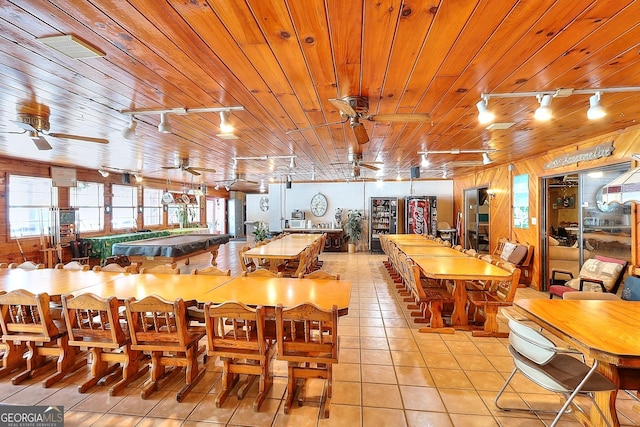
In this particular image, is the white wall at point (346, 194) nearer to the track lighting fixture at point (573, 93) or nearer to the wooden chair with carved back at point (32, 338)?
the track lighting fixture at point (573, 93)

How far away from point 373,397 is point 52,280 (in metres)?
3.39

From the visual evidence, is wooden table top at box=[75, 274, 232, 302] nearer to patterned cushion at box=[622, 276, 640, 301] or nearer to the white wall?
patterned cushion at box=[622, 276, 640, 301]

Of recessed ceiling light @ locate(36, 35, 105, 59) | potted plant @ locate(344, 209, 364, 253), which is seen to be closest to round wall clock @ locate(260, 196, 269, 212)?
potted plant @ locate(344, 209, 364, 253)

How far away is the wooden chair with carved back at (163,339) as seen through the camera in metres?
2.20

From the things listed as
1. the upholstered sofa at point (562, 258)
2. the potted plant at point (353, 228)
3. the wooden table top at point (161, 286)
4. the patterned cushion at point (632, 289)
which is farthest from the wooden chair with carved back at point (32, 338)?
the potted plant at point (353, 228)

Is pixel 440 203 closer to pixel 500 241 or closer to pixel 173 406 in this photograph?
pixel 500 241

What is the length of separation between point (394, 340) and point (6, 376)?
3.71 meters

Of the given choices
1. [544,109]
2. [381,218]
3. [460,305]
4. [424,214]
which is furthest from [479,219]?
[544,109]

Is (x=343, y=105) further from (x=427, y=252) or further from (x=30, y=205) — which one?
(x=30, y=205)

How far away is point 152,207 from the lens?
32.8 feet

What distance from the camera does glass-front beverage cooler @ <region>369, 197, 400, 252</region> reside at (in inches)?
378

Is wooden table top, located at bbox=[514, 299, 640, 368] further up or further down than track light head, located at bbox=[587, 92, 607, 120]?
further down

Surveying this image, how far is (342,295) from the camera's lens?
2514mm

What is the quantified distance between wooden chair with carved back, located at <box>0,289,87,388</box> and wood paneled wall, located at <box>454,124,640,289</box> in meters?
6.34
